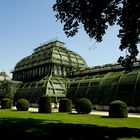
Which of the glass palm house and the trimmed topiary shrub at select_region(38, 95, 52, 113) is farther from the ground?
the glass palm house

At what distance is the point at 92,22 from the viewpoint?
19906mm

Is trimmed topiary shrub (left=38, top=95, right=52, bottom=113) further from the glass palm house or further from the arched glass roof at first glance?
the arched glass roof

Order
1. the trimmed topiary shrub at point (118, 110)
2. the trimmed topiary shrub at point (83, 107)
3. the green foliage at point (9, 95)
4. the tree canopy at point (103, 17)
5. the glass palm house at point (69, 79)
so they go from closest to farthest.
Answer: the tree canopy at point (103, 17) → the trimmed topiary shrub at point (118, 110) → the trimmed topiary shrub at point (83, 107) → the glass palm house at point (69, 79) → the green foliage at point (9, 95)

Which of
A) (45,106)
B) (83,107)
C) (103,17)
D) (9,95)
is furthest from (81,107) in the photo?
(9,95)

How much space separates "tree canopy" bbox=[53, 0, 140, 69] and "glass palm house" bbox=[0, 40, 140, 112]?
80.3ft

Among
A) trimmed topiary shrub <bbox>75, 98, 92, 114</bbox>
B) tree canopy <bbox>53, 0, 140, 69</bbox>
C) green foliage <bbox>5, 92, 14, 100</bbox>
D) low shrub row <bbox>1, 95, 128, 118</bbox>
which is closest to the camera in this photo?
tree canopy <bbox>53, 0, 140, 69</bbox>

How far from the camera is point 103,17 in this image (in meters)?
20.3

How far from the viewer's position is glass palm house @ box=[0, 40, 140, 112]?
47344mm

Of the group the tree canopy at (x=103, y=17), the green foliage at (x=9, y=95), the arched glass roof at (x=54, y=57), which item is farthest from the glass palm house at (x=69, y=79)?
the tree canopy at (x=103, y=17)

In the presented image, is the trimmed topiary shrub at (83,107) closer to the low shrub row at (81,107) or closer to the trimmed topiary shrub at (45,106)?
the low shrub row at (81,107)

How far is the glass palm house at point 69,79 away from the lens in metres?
47.3

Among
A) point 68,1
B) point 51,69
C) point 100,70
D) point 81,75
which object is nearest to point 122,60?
point 68,1

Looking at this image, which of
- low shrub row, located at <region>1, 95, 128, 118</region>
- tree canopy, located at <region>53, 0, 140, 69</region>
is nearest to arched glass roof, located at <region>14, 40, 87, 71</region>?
low shrub row, located at <region>1, 95, 128, 118</region>

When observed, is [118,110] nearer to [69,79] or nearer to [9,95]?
[69,79]
